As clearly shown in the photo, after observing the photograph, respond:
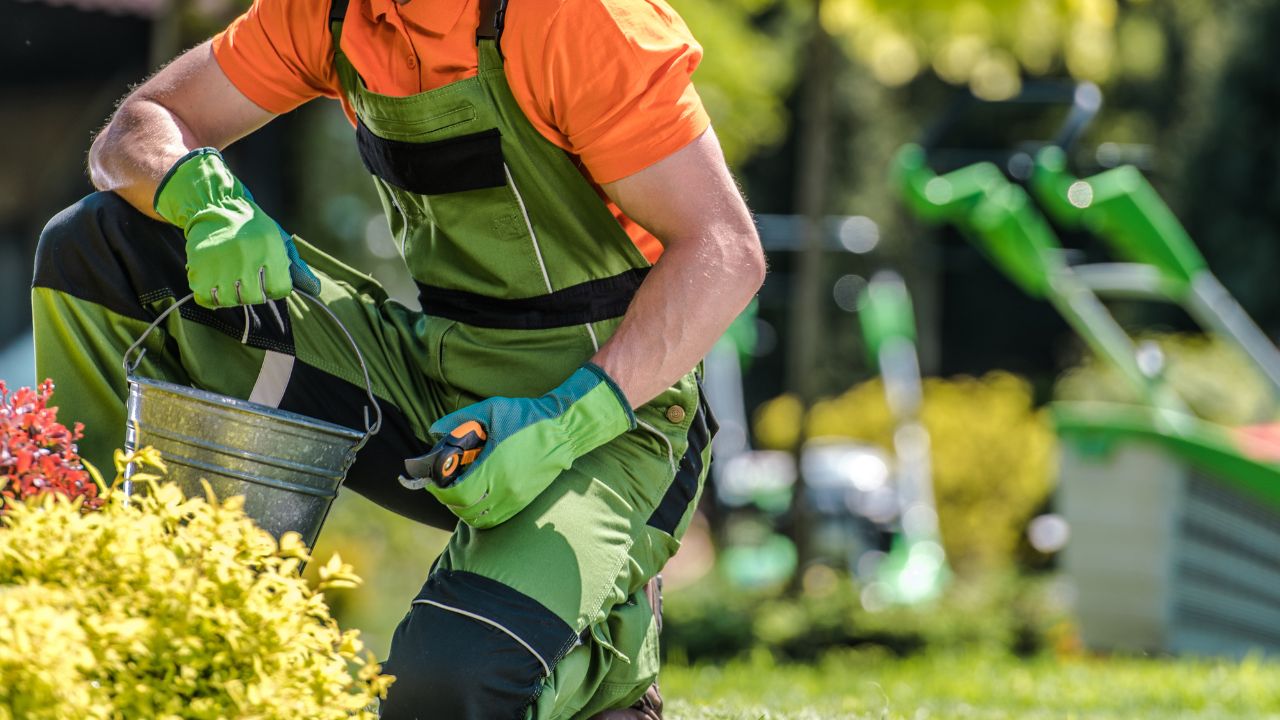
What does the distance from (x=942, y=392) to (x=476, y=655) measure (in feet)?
29.6

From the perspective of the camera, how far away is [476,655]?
6.82ft

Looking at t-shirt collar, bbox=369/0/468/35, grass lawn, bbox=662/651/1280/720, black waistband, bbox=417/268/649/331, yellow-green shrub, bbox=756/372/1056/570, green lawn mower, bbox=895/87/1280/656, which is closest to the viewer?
t-shirt collar, bbox=369/0/468/35

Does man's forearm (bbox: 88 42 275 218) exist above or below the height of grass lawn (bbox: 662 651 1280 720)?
above

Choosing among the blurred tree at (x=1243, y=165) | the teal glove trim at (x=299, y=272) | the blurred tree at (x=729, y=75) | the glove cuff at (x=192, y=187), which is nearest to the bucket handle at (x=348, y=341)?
the teal glove trim at (x=299, y=272)

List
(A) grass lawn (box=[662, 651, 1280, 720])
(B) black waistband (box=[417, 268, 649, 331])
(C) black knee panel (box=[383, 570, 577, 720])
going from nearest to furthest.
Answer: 1. (C) black knee panel (box=[383, 570, 577, 720])
2. (B) black waistband (box=[417, 268, 649, 331])
3. (A) grass lawn (box=[662, 651, 1280, 720])

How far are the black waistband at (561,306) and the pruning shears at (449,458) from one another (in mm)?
402

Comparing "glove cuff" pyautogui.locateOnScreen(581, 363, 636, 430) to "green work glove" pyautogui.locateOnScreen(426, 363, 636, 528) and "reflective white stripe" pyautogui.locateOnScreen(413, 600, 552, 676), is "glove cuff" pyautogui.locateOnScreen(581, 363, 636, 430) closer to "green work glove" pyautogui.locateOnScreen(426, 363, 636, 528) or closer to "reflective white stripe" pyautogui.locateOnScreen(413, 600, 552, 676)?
"green work glove" pyautogui.locateOnScreen(426, 363, 636, 528)

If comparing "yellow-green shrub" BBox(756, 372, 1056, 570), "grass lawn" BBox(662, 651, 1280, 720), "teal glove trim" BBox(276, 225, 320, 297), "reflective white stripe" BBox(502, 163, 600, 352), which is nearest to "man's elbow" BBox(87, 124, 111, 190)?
"teal glove trim" BBox(276, 225, 320, 297)

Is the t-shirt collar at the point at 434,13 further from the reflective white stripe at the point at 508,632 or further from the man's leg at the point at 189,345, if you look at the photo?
the reflective white stripe at the point at 508,632

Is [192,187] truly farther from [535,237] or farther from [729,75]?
[729,75]

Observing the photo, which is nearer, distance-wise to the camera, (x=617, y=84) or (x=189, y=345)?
(x=617, y=84)

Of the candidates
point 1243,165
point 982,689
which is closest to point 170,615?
point 982,689

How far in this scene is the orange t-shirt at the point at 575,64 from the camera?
7.18 ft

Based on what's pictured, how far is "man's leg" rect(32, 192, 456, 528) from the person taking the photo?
2.29 metres
